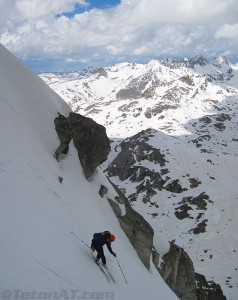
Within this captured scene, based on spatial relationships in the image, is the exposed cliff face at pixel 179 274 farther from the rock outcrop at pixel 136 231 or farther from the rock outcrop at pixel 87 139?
the rock outcrop at pixel 87 139

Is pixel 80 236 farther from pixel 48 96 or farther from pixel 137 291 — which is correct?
pixel 48 96

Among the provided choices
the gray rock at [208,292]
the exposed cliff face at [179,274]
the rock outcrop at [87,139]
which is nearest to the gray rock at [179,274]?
the exposed cliff face at [179,274]

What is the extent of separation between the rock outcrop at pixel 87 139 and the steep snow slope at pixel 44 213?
902mm

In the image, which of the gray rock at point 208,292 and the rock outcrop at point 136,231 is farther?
the gray rock at point 208,292

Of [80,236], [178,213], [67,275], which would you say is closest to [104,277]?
[80,236]

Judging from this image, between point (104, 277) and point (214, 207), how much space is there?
61.2 meters

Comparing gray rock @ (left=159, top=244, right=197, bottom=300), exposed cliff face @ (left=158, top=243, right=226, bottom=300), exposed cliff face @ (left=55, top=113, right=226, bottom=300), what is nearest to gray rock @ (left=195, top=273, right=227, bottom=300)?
exposed cliff face @ (left=55, top=113, right=226, bottom=300)

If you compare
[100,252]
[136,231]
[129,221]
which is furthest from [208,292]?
[100,252]

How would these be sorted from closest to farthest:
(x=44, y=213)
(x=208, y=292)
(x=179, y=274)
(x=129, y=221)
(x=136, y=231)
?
(x=44, y=213) → (x=136, y=231) → (x=129, y=221) → (x=179, y=274) → (x=208, y=292)

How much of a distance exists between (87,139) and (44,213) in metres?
15.5

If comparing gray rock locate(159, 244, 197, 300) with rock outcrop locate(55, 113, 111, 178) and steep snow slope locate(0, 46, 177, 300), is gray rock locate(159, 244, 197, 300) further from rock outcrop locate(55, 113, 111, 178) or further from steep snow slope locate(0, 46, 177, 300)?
rock outcrop locate(55, 113, 111, 178)

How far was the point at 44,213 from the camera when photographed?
16016mm

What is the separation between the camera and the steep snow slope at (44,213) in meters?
11.8

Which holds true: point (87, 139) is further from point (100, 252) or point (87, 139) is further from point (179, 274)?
point (179, 274)
